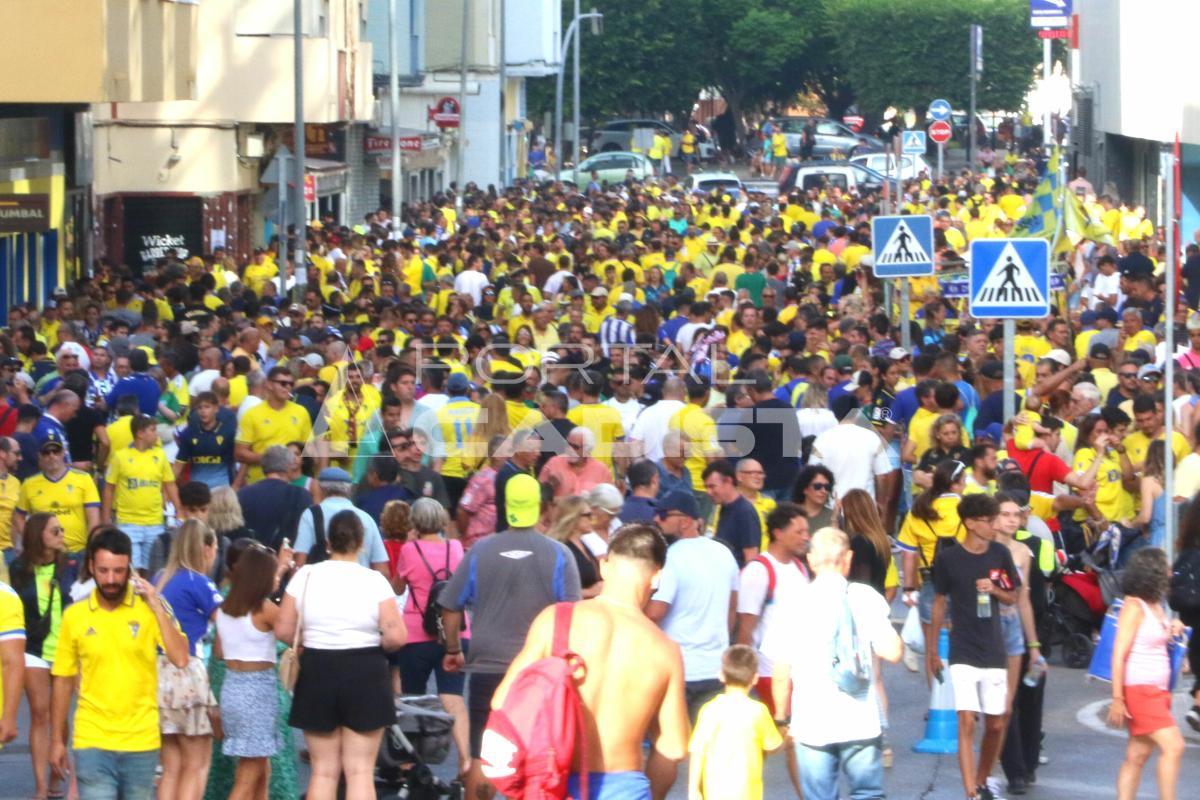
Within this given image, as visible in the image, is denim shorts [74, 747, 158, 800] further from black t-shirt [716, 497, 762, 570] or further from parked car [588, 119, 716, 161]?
parked car [588, 119, 716, 161]

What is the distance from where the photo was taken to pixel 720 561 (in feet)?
32.3

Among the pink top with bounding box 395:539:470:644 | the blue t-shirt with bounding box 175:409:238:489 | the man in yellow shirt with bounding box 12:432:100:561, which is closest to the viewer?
the pink top with bounding box 395:539:470:644

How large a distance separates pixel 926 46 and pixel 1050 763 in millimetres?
70130

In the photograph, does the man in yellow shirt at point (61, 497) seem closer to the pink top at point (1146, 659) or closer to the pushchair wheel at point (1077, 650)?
the pushchair wheel at point (1077, 650)

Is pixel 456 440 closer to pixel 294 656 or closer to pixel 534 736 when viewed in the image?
pixel 294 656

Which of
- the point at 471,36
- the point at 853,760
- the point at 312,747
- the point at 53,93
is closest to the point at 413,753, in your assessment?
the point at 312,747

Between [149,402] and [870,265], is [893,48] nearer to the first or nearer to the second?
[870,265]

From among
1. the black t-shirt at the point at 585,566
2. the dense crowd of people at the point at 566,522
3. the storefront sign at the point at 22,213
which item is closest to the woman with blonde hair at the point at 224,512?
the dense crowd of people at the point at 566,522

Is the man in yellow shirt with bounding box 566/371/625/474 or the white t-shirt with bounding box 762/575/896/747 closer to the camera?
the white t-shirt with bounding box 762/575/896/747

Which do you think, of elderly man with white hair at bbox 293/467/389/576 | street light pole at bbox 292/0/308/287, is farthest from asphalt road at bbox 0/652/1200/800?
street light pole at bbox 292/0/308/287

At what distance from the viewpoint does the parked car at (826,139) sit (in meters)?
69.2

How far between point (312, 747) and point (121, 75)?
1458cm

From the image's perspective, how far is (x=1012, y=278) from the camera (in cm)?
1371

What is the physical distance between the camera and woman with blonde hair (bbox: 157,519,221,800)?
8664 mm
